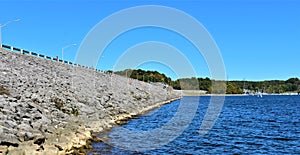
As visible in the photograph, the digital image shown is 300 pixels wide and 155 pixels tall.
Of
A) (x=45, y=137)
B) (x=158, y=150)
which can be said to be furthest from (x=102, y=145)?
(x=45, y=137)

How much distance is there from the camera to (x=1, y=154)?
1122 cm

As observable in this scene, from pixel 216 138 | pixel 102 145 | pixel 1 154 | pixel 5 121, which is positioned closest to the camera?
pixel 1 154

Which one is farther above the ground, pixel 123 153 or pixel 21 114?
pixel 21 114

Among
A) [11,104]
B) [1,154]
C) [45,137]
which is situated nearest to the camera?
[1,154]

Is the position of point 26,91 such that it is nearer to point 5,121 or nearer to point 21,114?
point 21,114

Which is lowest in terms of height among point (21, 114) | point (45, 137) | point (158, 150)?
point (158, 150)

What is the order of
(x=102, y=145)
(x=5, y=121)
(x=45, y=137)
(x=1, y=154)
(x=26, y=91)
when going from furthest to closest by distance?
(x=26, y=91)
(x=102, y=145)
(x=45, y=137)
(x=5, y=121)
(x=1, y=154)

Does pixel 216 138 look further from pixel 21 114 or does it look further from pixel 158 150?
pixel 21 114

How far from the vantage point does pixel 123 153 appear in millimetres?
17906

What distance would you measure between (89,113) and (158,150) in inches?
311

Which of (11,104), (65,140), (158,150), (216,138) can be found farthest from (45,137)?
(216,138)

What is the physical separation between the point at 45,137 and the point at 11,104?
108 inches

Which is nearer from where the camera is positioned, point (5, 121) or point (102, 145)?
point (5, 121)

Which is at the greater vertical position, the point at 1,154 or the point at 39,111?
the point at 39,111
